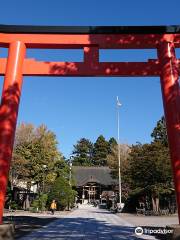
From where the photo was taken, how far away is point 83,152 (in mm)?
107125

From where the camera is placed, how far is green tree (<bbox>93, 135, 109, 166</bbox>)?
10347 centimetres

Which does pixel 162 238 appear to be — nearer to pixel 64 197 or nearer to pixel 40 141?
pixel 64 197

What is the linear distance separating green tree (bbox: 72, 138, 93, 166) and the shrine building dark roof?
2262 cm

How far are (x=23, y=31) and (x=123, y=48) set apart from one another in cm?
341

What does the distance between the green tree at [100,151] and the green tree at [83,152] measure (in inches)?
85.8

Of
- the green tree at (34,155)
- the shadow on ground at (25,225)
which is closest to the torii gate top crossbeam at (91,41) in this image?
the shadow on ground at (25,225)

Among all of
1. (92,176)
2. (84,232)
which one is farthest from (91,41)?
(92,176)

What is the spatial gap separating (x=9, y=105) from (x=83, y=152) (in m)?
97.6

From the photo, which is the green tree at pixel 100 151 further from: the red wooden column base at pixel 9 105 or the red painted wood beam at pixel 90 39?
the red wooden column base at pixel 9 105

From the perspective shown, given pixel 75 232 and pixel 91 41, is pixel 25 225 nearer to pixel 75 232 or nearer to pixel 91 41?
pixel 75 232

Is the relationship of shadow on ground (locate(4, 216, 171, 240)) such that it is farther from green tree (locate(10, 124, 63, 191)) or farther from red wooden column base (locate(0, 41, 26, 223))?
green tree (locate(10, 124, 63, 191))

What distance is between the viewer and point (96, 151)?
10600cm

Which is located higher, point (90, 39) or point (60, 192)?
point (90, 39)

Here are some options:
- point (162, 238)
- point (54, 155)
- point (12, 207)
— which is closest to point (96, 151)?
point (54, 155)
